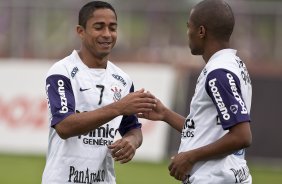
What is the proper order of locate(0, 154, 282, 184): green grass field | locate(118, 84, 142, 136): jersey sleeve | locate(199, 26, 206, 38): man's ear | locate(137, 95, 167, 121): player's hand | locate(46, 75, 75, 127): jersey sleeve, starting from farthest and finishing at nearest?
1. locate(0, 154, 282, 184): green grass field
2. locate(118, 84, 142, 136): jersey sleeve
3. locate(137, 95, 167, 121): player's hand
4. locate(46, 75, 75, 127): jersey sleeve
5. locate(199, 26, 206, 38): man's ear

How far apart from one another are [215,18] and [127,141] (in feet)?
4.35

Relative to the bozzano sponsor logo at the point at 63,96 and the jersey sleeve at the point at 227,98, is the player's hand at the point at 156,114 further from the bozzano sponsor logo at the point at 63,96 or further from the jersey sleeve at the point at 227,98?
the jersey sleeve at the point at 227,98

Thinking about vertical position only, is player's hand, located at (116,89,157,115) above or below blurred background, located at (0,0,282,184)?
below

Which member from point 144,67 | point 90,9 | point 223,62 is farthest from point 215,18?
point 144,67

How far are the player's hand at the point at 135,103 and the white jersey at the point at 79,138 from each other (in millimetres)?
424

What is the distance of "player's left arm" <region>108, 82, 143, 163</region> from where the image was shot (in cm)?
750

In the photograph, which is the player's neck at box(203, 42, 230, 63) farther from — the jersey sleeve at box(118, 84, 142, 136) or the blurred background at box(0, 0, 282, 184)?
the blurred background at box(0, 0, 282, 184)

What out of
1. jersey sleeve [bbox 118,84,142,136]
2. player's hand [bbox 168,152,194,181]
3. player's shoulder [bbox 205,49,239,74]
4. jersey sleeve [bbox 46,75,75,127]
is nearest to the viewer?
player's shoulder [bbox 205,49,239,74]

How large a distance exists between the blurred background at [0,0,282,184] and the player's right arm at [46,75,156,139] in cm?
796

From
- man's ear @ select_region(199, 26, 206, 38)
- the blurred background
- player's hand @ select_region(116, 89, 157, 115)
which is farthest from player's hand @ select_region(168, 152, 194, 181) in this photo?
the blurred background

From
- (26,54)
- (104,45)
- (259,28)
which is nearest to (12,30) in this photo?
(26,54)

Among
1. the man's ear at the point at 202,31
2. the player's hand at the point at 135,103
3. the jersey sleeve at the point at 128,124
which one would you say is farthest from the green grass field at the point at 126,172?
the man's ear at the point at 202,31

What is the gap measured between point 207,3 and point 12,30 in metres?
16.3

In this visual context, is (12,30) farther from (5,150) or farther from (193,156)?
(193,156)
